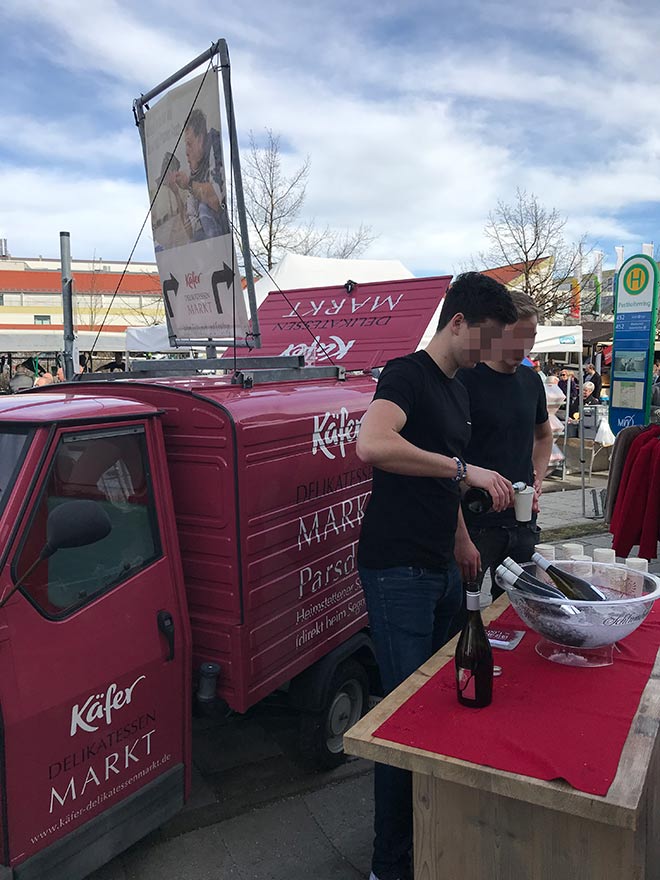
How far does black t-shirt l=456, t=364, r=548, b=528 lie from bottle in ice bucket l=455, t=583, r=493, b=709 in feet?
4.43

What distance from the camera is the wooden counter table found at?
144 centimetres

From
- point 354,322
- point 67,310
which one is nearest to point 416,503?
point 354,322

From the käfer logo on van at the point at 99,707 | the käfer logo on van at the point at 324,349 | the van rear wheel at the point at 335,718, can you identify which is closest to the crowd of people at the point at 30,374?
the käfer logo on van at the point at 324,349

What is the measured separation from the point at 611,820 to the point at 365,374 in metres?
3.01

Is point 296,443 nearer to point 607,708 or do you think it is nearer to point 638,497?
point 607,708

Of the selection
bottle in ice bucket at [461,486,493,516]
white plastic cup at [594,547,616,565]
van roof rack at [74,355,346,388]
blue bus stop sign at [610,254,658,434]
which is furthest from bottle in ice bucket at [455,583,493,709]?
blue bus stop sign at [610,254,658,434]

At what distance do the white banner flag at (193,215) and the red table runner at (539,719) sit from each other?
2.21 m

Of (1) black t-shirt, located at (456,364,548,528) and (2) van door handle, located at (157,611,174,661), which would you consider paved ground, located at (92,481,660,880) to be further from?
(1) black t-shirt, located at (456,364,548,528)

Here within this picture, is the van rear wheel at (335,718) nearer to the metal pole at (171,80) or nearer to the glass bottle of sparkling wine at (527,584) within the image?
the glass bottle of sparkling wine at (527,584)

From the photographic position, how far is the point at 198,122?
3.74m

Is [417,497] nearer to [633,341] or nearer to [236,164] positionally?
[236,164]

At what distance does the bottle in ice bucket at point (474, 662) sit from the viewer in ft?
5.88

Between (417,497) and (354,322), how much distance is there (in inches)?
119

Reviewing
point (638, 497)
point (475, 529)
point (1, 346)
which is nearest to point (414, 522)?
point (475, 529)
